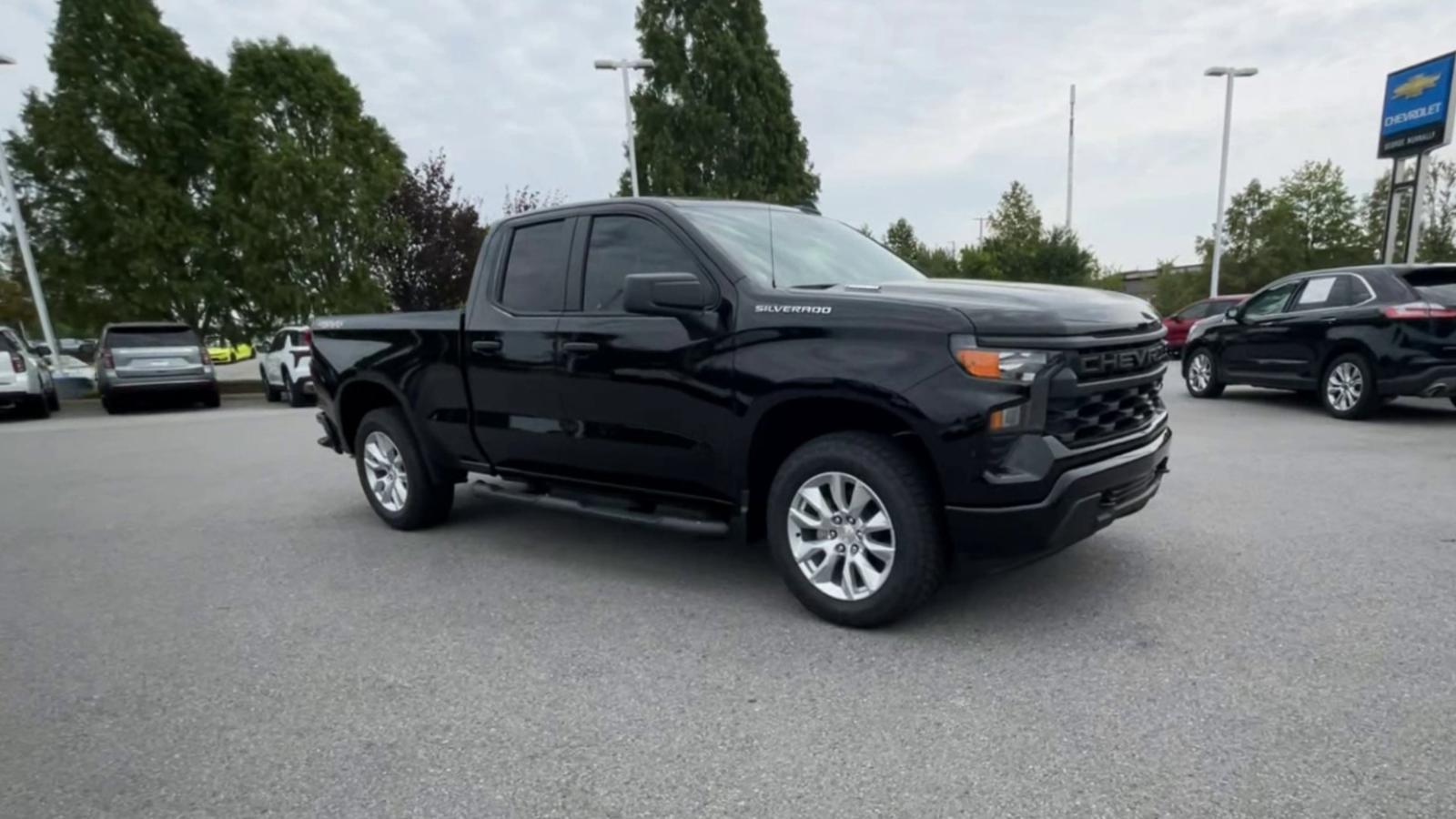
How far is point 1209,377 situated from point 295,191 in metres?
20.3

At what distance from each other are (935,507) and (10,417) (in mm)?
18318

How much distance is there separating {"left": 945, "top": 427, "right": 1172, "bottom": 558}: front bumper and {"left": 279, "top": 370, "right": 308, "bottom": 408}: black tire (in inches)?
599

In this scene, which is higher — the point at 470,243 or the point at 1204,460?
the point at 470,243

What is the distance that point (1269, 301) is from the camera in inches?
392

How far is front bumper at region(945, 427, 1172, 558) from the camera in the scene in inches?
126

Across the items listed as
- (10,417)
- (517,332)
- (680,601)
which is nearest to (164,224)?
(10,417)

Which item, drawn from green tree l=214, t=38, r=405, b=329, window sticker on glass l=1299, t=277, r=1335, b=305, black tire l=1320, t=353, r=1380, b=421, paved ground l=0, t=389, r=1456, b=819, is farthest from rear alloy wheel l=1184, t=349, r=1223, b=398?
green tree l=214, t=38, r=405, b=329

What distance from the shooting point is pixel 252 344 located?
22.6m

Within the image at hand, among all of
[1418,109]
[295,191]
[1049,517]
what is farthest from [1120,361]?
[295,191]

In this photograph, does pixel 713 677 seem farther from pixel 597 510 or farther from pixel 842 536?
pixel 597 510

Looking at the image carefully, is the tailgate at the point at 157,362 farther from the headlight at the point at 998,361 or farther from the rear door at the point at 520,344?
the headlight at the point at 998,361

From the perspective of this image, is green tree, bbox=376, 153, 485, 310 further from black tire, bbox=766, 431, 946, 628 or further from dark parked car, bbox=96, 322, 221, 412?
black tire, bbox=766, 431, 946, 628

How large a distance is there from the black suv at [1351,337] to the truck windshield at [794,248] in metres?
6.39

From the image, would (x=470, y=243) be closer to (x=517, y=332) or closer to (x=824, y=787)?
(x=517, y=332)
